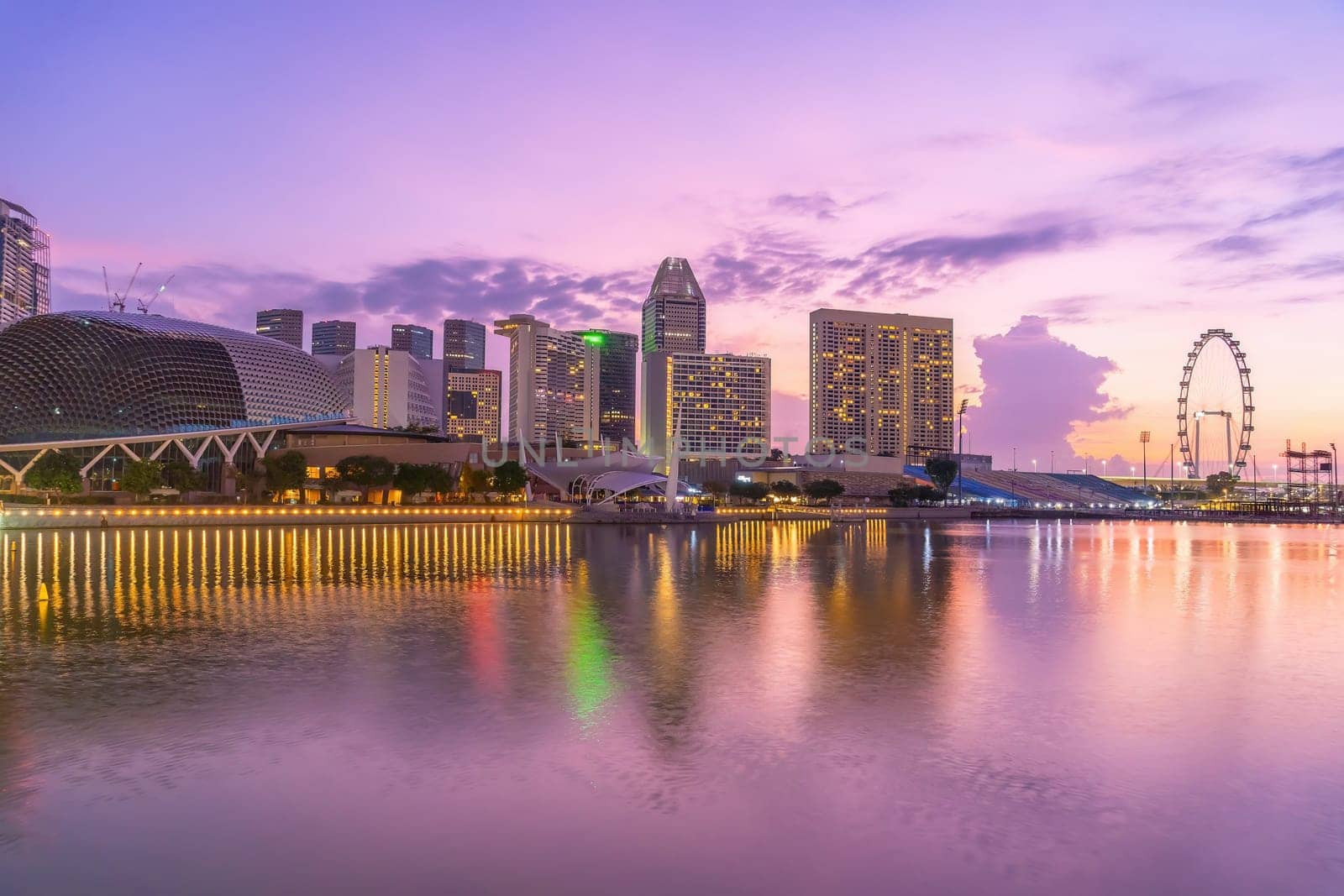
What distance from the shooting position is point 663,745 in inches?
429

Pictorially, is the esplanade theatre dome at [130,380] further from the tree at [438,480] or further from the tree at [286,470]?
the tree at [438,480]

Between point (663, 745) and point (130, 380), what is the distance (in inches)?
3870

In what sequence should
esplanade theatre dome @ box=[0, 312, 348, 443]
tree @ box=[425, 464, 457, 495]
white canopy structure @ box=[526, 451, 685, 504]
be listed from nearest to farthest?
esplanade theatre dome @ box=[0, 312, 348, 443] → tree @ box=[425, 464, 457, 495] → white canopy structure @ box=[526, 451, 685, 504]

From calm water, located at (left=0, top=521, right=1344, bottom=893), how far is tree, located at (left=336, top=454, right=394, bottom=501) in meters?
67.8

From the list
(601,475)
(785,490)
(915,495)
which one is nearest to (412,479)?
(601,475)

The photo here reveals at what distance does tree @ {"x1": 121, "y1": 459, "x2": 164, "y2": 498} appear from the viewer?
246 feet

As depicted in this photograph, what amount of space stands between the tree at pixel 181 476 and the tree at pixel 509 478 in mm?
26956

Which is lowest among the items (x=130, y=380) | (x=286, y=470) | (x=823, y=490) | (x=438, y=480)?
(x=823, y=490)

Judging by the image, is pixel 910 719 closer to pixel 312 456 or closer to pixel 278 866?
pixel 278 866

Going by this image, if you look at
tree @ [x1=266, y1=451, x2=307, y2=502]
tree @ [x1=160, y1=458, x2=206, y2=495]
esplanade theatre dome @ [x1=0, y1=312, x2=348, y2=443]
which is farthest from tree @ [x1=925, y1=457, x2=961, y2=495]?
tree @ [x1=160, y1=458, x2=206, y2=495]

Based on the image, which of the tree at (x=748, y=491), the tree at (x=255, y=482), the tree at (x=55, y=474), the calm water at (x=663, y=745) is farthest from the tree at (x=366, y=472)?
the calm water at (x=663, y=745)

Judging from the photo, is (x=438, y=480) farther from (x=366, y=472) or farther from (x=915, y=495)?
(x=915, y=495)

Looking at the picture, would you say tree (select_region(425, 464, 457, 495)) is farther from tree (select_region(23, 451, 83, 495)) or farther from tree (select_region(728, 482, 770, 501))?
tree (select_region(728, 482, 770, 501))

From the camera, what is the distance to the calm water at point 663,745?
25.3ft
